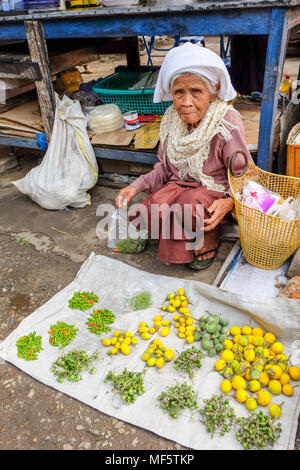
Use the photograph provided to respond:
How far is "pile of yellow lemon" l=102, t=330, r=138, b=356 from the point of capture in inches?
85.2

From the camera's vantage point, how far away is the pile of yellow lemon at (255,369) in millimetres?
1855

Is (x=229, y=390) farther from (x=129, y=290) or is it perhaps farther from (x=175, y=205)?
(x=175, y=205)

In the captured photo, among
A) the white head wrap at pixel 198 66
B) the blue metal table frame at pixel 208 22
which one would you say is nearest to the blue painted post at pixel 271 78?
the blue metal table frame at pixel 208 22

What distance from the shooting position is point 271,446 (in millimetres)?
1685

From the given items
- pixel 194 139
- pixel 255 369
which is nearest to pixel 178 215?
pixel 194 139

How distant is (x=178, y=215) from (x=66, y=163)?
1.66m

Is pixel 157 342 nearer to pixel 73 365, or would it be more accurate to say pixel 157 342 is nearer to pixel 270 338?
pixel 73 365

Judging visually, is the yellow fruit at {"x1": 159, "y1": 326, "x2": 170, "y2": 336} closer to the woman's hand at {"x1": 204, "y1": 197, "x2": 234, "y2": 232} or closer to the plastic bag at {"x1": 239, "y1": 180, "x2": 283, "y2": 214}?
the woman's hand at {"x1": 204, "y1": 197, "x2": 234, "y2": 232}

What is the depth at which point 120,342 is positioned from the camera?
87.9 inches

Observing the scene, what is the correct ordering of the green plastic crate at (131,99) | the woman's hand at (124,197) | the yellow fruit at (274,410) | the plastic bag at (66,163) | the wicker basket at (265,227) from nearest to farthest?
the yellow fruit at (274,410), the wicker basket at (265,227), the woman's hand at (124,197), the plastic bag at (66,163), the green plastic crate at (131,99)

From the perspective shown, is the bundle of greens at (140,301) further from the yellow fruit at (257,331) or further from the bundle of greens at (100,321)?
the yellow fruit at (257,331)

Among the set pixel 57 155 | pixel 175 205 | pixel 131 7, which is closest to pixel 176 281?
pixel 175 205

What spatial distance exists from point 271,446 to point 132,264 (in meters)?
1.68

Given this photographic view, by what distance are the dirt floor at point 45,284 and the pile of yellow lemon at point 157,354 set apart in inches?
14.3
